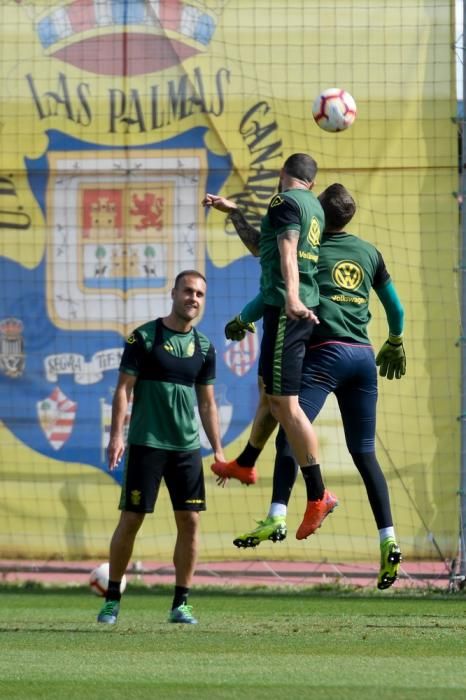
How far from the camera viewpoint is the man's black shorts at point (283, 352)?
8047 millimetres

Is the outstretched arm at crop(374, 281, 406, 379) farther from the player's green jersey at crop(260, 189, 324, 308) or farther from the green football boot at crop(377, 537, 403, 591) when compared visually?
the green football boot at crop(377, 537, 403, 591)

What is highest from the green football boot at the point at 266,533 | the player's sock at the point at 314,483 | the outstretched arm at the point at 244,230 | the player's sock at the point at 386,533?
the outstretched arm at the point at 244,230

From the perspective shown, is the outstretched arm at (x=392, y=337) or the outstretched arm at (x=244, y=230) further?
the outstretched arm at (x=244, y=230)

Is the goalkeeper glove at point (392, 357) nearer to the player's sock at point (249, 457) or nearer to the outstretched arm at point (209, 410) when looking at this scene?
the player's sock at point (249, 457)

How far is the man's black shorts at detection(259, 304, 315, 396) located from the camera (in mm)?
8047

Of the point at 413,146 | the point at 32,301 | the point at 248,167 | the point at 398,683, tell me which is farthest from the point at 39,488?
the point at 398,683

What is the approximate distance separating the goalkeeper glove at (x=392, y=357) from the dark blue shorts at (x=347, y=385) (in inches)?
17.1

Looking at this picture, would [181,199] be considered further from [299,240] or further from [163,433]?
[299,240]

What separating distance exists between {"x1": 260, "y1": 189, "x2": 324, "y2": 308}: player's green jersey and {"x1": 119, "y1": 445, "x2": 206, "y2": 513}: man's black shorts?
5.41 ft

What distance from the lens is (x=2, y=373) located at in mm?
13109

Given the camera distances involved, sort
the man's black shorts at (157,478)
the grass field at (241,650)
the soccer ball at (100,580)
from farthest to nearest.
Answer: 1. the soccer ball at (100,580)
2. the man's black shorts at (157,478)
3. the grass field at (241,650)

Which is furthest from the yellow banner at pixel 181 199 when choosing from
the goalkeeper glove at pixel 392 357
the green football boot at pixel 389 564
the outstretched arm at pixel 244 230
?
the green football boot at pixel 389 564

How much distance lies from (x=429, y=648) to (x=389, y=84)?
682 centimetres

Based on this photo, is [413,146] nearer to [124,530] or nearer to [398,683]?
[124,530]
